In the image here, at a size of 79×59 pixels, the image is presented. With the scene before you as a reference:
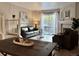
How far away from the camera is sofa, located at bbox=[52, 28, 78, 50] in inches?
72.7

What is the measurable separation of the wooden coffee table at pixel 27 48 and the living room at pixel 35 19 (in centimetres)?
8

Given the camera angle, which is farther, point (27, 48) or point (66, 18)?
point (66, 18)

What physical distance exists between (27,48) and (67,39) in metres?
0.71

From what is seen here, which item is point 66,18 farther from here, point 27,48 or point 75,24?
point 27,48

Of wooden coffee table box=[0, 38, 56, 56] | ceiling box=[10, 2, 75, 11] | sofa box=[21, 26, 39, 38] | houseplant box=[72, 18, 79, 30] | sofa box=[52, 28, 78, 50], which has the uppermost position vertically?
ceiling box=[10, 2, 75, 11]

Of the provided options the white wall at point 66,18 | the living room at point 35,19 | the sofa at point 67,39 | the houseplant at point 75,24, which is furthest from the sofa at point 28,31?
the houseplant at point 75,24

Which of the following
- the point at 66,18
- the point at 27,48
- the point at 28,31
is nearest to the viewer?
the point at 27,48

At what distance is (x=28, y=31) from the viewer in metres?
2.00

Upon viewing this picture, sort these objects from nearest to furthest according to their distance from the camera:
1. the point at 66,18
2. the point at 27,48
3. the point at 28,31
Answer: the point at 27,48 < the point at 66,18 < the point at 28,31

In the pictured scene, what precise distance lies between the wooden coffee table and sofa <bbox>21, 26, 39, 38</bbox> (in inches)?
5.8

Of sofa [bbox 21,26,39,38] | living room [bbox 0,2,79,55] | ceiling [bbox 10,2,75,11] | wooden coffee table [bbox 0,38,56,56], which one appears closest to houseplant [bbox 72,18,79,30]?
living room [bbox 0,2,79,55]

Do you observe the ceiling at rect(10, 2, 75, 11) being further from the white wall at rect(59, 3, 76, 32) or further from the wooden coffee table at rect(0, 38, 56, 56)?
the wooden coffee table at rect(0, 38, 56, 56)

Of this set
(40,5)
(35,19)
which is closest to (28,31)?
(35,19)

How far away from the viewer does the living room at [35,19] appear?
1.85 metres
